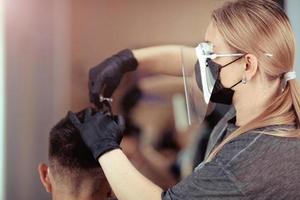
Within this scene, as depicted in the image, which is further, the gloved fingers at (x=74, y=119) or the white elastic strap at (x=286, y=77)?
the gloved fingers at (x=74, y=119)

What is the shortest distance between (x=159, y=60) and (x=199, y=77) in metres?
0.21

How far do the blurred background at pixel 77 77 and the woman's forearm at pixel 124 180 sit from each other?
0.67 feet

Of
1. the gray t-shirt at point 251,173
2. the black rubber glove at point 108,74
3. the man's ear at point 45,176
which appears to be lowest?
the man's ear at point 45,176

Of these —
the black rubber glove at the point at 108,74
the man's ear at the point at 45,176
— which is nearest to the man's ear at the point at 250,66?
the black rubber glove at the point at 108,74

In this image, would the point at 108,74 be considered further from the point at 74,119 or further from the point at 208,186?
the point at 208,186

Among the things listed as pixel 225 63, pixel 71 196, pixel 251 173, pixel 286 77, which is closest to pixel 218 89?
pixel 225 63

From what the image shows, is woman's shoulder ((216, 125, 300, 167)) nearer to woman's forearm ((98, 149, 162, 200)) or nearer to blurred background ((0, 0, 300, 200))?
woman's forearm ((98, 149, 162, 200))

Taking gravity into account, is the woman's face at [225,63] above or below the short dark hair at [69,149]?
above

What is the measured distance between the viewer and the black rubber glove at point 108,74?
1466mm

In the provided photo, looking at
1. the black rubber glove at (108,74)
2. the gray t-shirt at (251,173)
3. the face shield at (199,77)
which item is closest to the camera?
the gray t-shirt at (251,173)

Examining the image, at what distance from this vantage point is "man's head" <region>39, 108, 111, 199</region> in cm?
138

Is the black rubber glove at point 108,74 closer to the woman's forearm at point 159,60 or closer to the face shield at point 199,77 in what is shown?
the woman's forearm at point 159,60

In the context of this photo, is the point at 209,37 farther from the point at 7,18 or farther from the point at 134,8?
the point at 7,18

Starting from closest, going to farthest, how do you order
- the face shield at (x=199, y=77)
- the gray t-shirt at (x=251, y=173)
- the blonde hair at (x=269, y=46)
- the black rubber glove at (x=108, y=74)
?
the gray t-shirt at (x=251, y=173)
the blonde hair at (x=269, y=46)
the face shield at (x=199, y=77)
the black rubber glove at (x=108, y=74)
